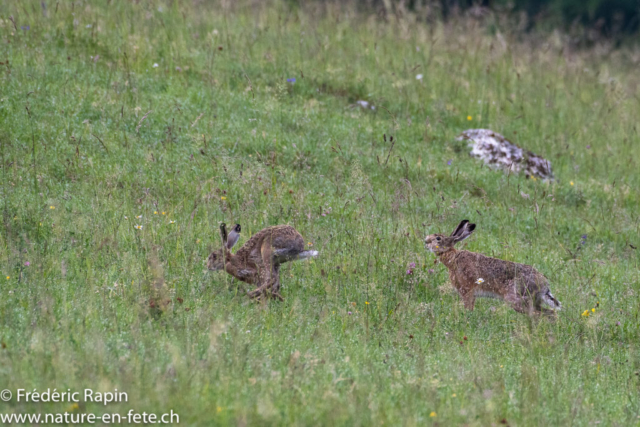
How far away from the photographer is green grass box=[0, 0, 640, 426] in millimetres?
4509

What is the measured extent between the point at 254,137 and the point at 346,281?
11.9 ft

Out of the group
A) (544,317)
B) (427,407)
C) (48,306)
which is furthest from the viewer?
(544,317)

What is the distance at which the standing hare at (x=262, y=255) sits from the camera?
646cm

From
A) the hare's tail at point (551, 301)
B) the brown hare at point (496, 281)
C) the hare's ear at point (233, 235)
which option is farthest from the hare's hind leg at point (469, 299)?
the hare's ear at point (233, 235)

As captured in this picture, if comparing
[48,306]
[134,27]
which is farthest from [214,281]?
[134,27]

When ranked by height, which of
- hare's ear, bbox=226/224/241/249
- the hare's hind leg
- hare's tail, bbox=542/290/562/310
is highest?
hare's ear, bbox=226/224/241/249

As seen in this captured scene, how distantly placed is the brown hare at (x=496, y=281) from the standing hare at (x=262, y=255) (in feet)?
5.22

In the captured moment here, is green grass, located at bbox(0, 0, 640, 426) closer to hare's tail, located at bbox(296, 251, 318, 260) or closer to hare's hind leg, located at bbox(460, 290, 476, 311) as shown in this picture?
hare's hind leg, located at bbox(460, 290, 476, 311)

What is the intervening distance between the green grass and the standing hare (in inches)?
7.1

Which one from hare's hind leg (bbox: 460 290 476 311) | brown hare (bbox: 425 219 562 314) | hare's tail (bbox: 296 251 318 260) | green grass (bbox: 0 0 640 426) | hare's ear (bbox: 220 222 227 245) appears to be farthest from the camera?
hare's hind leg (bbox: 460 290 476 311)

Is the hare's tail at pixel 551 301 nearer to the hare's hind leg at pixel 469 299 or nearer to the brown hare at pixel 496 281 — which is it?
the brown hare at pixel 496 281

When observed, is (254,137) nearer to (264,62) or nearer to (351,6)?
(264,62)

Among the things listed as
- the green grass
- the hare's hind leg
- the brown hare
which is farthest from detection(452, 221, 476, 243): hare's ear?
the hare's hind leg

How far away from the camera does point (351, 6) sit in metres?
14.5
